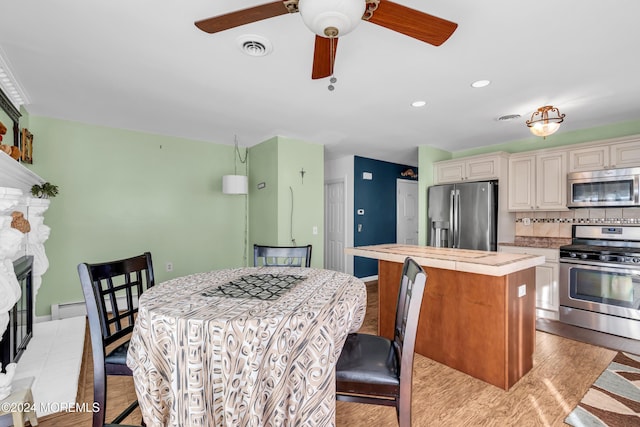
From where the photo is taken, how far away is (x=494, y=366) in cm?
211

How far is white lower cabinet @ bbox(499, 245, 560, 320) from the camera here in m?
3.47

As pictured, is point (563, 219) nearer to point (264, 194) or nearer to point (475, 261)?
point (475, 261)

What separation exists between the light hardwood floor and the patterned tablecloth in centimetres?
79

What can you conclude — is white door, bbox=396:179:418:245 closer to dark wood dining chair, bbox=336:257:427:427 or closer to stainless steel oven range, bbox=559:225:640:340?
stainless steel oven range, bbox=559:225:640:340

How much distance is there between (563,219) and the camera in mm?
3889

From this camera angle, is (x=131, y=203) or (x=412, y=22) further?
(x=131, y=203)

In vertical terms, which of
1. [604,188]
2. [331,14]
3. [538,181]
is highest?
[331,14]

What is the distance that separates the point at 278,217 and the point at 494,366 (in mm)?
2781

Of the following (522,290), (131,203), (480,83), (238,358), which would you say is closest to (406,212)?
(480,83)

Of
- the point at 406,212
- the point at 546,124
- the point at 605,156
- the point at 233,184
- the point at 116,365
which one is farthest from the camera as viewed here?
the point at 406,212

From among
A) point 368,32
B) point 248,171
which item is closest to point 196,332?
point 368,32

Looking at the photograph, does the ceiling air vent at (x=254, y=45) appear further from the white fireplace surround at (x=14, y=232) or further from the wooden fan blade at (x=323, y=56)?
the white fireplace surround at (x=14, y=232)

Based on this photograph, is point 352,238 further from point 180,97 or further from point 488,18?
point 488,18

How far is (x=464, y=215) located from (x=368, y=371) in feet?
11.0
